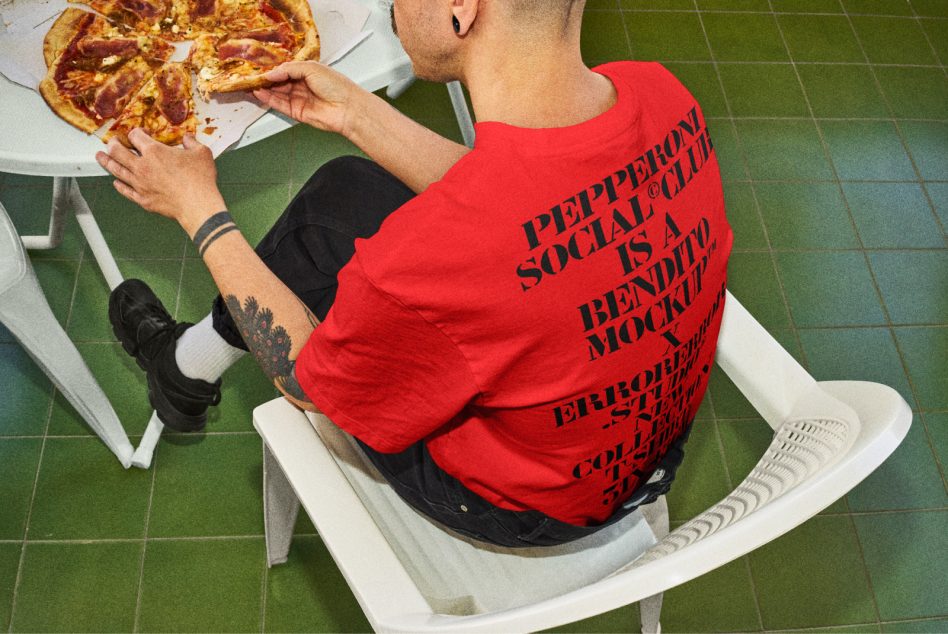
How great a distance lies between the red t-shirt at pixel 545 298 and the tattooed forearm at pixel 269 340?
0.41 feet

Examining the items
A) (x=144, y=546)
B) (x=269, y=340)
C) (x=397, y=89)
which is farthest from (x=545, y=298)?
(x=397, y=89)

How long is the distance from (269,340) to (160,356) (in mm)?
483

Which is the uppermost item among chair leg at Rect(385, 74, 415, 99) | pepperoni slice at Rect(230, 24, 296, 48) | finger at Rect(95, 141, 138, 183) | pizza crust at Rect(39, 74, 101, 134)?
pepperoni slice at Rect(230, 24, 296, 48)

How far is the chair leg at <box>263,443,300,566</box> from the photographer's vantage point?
1.51m

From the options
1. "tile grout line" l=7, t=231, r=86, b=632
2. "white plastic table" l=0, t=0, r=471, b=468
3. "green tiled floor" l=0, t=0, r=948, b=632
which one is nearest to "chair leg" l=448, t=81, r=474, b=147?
"green tiled floor" l=0, t=0, r=948, b=632

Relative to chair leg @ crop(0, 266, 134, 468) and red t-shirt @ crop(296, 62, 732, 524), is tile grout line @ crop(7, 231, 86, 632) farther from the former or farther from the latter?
red t-shirt @ crop(296, 62, 732, 524)

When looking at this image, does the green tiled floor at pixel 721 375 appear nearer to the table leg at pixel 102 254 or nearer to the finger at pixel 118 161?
the table leg at pixel 102 254

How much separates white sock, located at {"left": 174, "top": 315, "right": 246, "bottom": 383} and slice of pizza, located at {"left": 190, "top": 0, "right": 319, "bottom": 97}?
0.38m

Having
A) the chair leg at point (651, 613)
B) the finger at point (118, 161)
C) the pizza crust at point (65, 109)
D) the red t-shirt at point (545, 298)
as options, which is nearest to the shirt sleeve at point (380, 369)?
the red t-shirt at point (545, 298)

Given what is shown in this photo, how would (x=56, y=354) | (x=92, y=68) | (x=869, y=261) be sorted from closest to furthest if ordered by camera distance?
(x=92, y=68) < (x=56, y=354) < (x=869, y=261)

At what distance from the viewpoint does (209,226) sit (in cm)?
119

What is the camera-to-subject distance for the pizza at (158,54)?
51.9 inches

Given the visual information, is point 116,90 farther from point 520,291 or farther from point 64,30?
point 520,291

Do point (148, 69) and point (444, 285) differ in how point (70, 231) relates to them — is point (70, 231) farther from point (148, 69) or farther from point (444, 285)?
point (444, 285)
